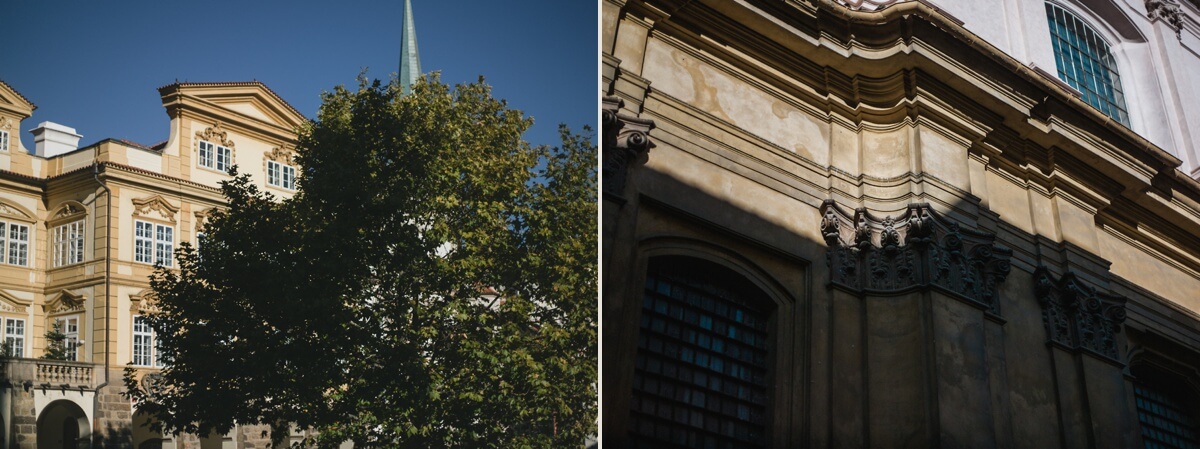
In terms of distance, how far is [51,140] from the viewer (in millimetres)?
6465

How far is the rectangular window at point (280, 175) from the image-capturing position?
7.28m

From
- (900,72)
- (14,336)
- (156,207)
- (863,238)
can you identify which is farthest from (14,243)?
(900,72)

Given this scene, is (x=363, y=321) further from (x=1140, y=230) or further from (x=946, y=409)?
(x=1140, y=230)

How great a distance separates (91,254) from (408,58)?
2.64m

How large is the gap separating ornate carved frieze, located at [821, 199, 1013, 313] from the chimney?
6.59 m

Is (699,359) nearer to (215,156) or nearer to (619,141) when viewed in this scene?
(619,141)

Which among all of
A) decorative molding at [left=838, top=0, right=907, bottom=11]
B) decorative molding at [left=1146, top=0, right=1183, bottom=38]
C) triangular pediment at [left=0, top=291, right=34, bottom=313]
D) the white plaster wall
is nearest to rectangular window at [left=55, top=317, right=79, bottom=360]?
triangular pediment at [left=0, top=291, right=34, bottom=313]

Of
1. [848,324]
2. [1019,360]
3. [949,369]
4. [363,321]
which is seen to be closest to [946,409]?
[949,369]

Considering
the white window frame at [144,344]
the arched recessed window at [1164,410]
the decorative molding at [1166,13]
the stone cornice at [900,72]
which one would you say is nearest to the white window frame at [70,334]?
the white window frame at [144,344]

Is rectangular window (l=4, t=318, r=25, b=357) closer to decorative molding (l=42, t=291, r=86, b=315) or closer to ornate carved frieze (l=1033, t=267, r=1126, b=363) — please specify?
decorative molding (l=42, t=291, r=86, b=315)

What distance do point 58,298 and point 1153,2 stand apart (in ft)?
51.5

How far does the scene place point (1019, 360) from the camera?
11.5 meters

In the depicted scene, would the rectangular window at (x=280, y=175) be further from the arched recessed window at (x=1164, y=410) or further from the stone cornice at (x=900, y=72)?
the arched recessed window at (x=1164, y=410)

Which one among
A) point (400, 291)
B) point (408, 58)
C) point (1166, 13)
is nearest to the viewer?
point (400, 291)
